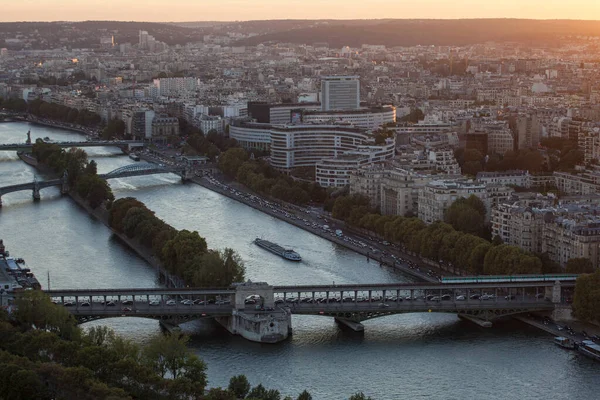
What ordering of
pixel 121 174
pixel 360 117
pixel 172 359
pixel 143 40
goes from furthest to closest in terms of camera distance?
pixel 143 40
pixel 360 117
pixel 121 174
pixel 172 359

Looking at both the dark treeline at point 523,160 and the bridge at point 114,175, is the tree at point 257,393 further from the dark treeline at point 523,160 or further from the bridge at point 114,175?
the dark treeline at point 523,160

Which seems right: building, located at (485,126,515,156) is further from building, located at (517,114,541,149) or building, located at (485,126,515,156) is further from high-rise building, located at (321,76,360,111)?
high-rise building, located at (321,76,360,111)

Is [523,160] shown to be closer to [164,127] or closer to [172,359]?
[164,127]

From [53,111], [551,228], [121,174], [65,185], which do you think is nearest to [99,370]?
[551,228]

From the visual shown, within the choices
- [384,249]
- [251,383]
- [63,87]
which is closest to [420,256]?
[384,249]

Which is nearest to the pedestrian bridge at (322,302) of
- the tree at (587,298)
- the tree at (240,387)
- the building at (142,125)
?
the tree at (587,298)

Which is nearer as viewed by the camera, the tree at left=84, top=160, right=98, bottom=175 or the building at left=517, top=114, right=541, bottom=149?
the tree at left=84, top=160, right=98, bottom=175

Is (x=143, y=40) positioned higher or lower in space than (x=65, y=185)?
lower

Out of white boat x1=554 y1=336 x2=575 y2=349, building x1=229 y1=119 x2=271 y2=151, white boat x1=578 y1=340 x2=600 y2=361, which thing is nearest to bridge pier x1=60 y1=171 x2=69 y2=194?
building x1=229 y1=119 x2=271 y2=151
